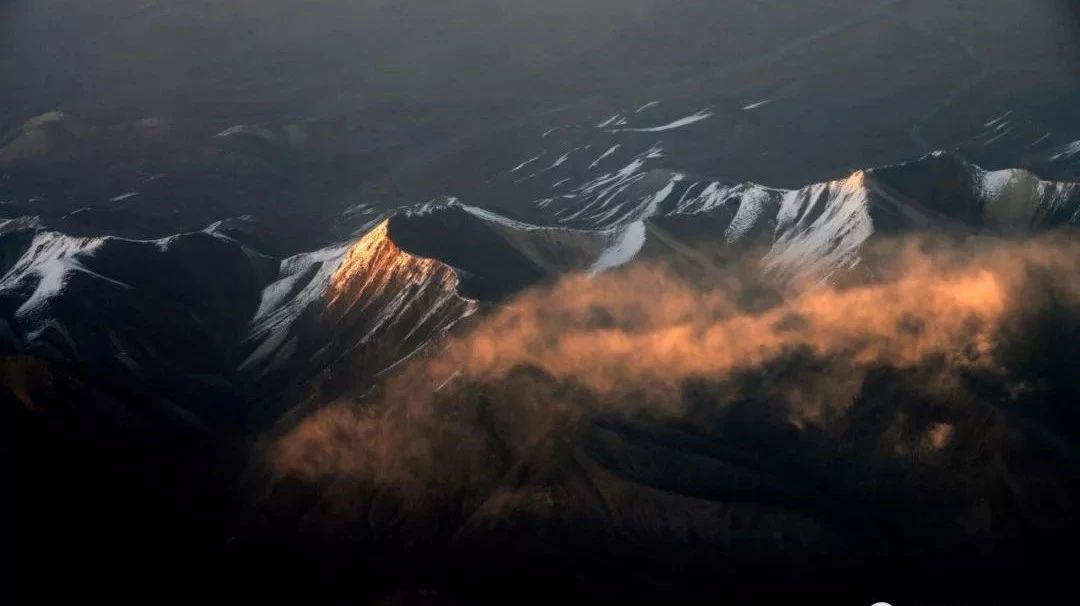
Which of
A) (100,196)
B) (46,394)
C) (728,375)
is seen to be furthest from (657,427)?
(100,196)

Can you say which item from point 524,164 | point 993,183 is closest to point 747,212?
point 993,183

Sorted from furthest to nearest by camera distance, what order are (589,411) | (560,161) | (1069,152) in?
(560,161), (1069,152), (589,411)

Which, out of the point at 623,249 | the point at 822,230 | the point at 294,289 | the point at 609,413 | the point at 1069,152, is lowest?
the point at 1069,152

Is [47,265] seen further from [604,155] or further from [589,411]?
[604,155]

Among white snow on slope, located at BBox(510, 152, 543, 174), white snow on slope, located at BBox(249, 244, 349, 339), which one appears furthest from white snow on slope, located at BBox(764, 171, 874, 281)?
white snow on slope, located at BBox(510, 152, 543, 174)

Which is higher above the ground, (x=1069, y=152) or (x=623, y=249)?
(x=623, y=249)

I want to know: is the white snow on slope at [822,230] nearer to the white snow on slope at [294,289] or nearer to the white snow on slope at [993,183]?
the white snow on slope at [993,183]

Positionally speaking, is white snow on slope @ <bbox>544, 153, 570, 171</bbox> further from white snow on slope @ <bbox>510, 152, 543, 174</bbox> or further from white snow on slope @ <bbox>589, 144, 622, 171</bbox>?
white snow on slope @ <bbox>589, 144, 622, 171</bbox>

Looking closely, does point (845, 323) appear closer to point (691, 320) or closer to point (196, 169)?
point (691, 320)
